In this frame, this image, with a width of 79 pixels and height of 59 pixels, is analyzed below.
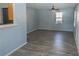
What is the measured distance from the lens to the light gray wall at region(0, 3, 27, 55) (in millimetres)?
3898

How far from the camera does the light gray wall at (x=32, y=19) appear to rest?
1050 cm

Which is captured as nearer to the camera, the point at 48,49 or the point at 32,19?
the point at 48,49

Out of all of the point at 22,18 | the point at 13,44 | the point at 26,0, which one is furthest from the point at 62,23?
the point at 26,0

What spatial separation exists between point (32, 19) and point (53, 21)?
2.18 m

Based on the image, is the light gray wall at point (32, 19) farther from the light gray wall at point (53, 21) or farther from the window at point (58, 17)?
the window at point (58, 17)

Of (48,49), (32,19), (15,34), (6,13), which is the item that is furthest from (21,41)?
(32,19)

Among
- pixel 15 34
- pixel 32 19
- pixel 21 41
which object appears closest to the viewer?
pixel 15 34

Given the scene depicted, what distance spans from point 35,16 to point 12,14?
7.29 metres

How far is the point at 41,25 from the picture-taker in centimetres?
1300

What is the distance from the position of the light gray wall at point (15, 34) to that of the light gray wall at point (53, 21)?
7051 mm

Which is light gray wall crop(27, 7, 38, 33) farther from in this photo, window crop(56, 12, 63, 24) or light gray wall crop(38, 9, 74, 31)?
window crop(56, 12, 63, 24)

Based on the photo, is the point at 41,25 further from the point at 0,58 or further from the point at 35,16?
the point at 0,58

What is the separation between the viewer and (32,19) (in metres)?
11.4

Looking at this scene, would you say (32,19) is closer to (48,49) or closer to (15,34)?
(48,49)
